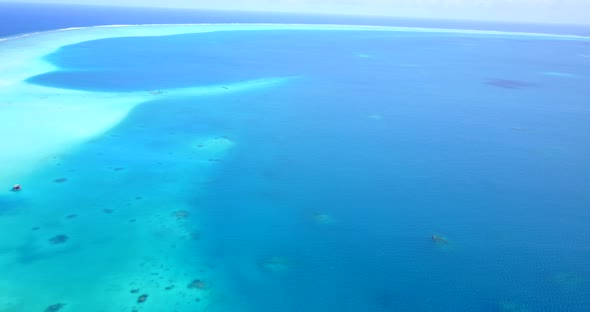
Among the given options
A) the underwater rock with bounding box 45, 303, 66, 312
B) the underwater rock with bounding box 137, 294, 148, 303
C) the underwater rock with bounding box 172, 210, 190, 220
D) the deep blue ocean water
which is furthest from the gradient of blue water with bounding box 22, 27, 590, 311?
the underwater rock with bounding box 45, 303, 66, 312

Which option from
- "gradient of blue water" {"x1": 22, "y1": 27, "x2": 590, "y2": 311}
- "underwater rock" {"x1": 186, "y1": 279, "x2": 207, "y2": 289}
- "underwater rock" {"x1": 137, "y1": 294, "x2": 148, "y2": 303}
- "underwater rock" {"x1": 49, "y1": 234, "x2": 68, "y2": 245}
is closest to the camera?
"underwater rock" {"x1": 137, "y1": 294, "x2": 148, "y2": 303}

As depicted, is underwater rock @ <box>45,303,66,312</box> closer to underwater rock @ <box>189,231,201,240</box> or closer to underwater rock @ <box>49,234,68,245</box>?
underwater rock @ <box>49,234,68,245</box>

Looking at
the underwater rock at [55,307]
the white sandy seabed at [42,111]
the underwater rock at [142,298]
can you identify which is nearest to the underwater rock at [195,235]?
the underwater rock at [142,298]

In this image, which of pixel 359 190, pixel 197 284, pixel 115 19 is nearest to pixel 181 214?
pixel 197 284

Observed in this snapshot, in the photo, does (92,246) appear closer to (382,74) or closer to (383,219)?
(383,219)

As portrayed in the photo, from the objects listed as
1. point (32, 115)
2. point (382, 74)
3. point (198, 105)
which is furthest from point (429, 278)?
point (382, 74)

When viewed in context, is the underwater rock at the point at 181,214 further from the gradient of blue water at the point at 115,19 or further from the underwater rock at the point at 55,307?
the gradient of blue water at the point at 115,19
